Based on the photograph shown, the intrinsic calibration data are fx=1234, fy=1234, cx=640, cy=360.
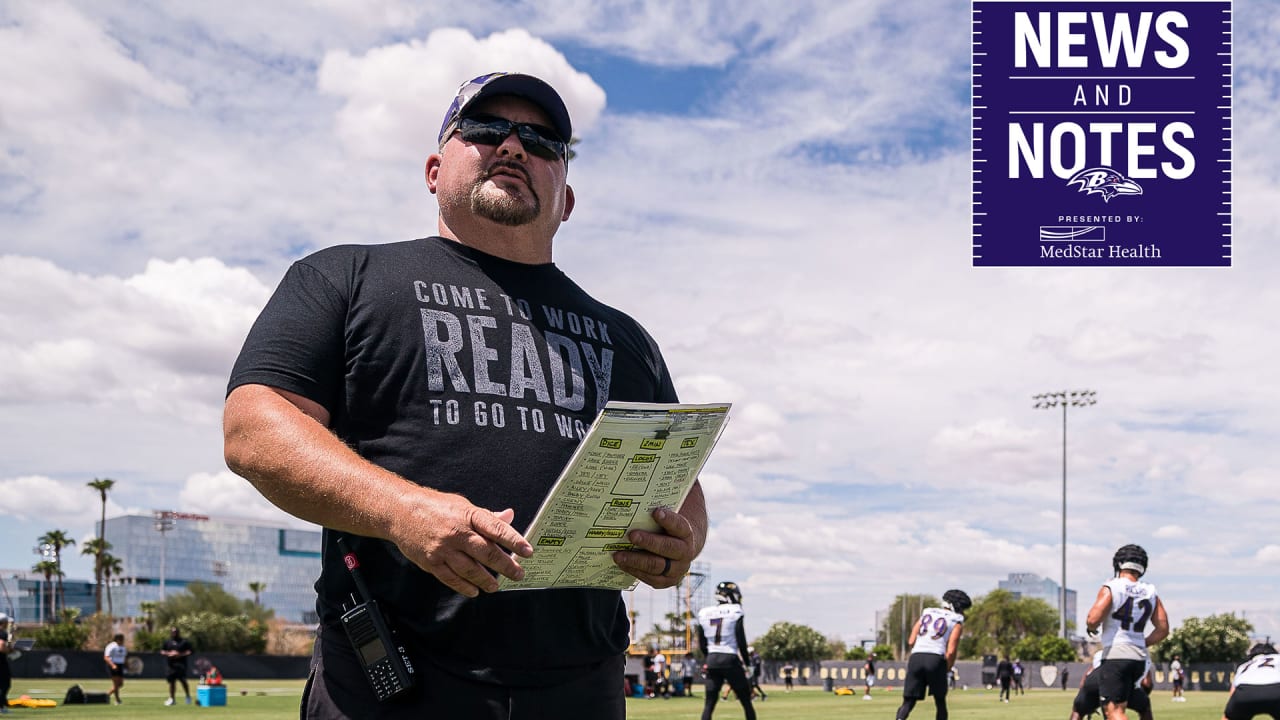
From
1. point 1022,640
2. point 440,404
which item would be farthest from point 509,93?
point 1022,640

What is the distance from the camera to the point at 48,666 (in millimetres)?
46250

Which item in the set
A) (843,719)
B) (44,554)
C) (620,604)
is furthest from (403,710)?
(44,554)

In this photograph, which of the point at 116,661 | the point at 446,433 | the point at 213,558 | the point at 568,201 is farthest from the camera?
the point at 213,558

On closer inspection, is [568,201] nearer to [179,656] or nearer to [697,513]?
[697,513]

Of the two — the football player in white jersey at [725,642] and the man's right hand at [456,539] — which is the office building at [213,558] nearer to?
the football player in white jersey at [725,642]

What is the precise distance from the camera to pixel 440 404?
8.48 feet

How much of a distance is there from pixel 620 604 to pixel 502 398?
0.62 meters

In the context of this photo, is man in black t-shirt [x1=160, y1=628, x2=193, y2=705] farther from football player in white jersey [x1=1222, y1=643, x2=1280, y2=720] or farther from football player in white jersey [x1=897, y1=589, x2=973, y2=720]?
football player in white jersey [x1=1222, y1=643, x2=1280, y2=720]

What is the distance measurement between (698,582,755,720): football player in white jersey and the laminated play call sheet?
14.8 metres

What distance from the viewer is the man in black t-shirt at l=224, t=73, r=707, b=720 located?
7.69 feet

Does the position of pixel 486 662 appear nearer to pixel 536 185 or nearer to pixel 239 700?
pixel 536 185

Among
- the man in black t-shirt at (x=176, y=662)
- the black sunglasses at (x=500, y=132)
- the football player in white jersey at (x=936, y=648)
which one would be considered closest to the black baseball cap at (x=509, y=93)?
the black sunglasses at (x=500, y=132)

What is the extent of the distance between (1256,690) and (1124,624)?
190cm

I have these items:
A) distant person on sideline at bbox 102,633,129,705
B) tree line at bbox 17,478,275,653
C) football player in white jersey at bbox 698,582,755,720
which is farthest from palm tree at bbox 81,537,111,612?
football player in white jersey at bbox 698,582,755,720
